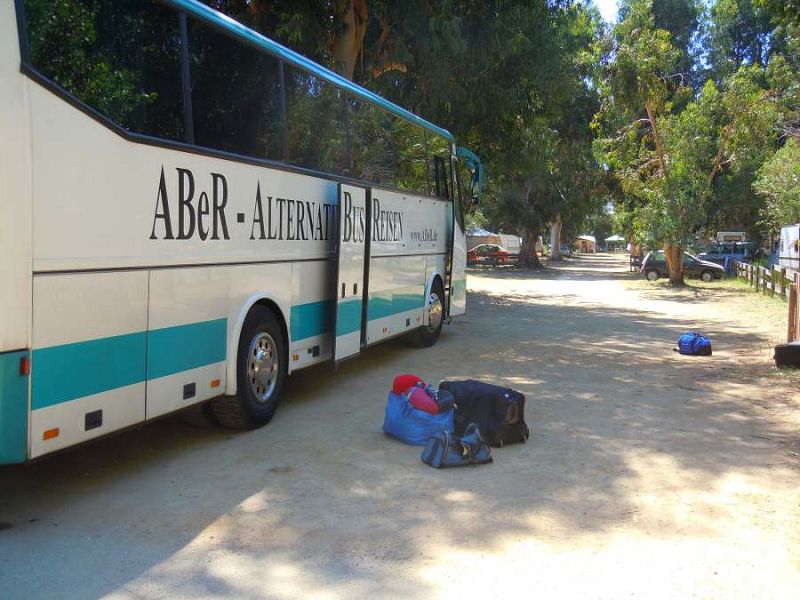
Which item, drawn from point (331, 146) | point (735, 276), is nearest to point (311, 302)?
point (331, 146)

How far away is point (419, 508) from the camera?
4.97 metres

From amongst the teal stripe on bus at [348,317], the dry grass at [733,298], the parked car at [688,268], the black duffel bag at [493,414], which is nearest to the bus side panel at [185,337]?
the black duffel bag at [493,414]

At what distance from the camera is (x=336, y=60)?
46.0 ft

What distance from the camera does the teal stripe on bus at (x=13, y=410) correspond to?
4.13m

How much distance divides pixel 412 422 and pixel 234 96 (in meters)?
3.16

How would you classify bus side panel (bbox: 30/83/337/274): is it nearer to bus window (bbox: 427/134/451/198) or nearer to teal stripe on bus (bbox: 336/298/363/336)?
teal stripe on bus (bbox: 336/298/363/336)

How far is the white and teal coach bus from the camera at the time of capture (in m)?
4.29

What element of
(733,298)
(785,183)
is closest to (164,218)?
(733,298)

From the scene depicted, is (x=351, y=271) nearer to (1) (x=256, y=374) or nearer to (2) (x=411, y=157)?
(1) (x=256, y=374)

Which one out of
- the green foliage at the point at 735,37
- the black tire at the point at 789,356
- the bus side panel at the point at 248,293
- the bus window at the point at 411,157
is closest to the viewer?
the bus side panel at the point at 248,293

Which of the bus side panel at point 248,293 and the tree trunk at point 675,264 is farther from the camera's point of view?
the tree trunk at point 675,264

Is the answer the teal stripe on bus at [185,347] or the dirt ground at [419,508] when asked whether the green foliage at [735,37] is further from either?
the teal stripe on bus at [185,347]

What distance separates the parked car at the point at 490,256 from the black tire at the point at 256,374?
A: 40.9m

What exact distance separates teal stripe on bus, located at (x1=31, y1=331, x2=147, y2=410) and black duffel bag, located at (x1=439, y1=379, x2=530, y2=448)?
271 centimetres
